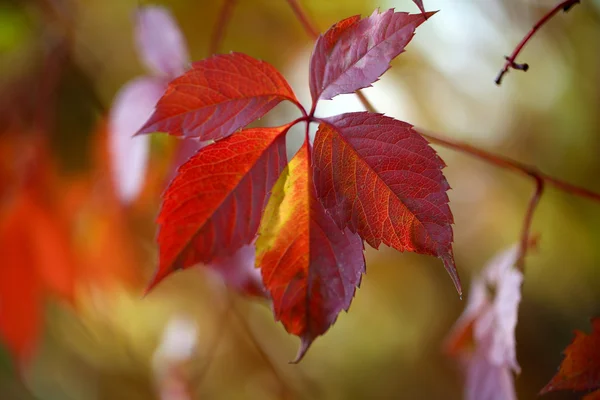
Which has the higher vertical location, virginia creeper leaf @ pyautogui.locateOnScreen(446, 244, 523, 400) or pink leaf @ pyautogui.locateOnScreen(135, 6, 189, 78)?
pink leaf @ pyautogui.locateOnScreen(135, 6, 189, 78)

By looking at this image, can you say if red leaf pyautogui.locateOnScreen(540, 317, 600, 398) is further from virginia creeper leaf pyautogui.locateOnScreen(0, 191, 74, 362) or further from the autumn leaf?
virginia creeper leaf pyautogui.locateOnScreen(0, 191, 74, 362)

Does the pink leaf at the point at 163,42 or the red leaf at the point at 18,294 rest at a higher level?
the pink leaf at the point at 163,42

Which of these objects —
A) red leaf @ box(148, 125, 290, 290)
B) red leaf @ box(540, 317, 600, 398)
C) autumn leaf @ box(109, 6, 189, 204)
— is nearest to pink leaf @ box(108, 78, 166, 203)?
autumn leaf @ box(109, 6, 189, 204)

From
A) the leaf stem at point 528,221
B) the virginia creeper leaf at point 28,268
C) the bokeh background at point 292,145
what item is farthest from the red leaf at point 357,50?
the virginia creeper leaf at point 28,268

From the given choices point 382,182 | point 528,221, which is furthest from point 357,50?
point 528,221

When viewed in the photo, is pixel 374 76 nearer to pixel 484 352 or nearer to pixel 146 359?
pixel 484 352

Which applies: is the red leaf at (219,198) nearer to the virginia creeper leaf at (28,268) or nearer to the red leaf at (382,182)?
the red leaf at (382,182)
